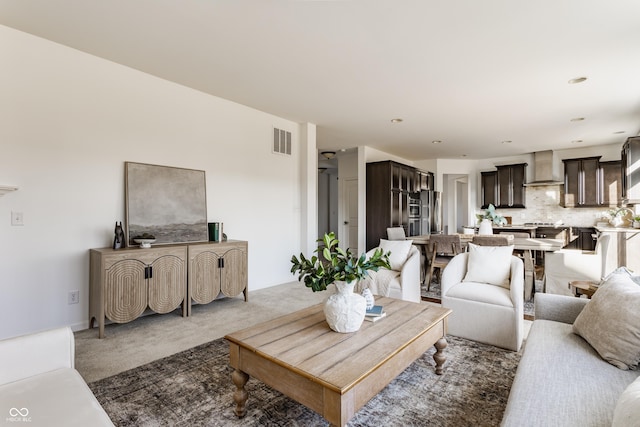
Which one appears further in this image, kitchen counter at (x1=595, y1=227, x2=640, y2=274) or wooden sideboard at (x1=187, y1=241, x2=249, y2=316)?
wooden sideboard at (x1=187, y1=241, x2=249, y2=316)

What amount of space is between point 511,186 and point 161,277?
7998mm

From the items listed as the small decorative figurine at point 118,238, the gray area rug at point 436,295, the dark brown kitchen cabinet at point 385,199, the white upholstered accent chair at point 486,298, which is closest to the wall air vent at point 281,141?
the dark brown kitchen cabinet at point 385,199

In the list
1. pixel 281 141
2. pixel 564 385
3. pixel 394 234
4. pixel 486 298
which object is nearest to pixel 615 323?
pixel 564 385

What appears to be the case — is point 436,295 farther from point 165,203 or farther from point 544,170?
point 544,170

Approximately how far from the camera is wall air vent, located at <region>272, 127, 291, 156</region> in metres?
5.00

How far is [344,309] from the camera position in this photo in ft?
5.95

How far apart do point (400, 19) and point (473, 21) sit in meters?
0.57

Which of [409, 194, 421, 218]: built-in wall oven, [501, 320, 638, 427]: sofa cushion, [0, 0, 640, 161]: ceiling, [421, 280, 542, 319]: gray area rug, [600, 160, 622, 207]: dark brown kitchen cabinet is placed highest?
[0, 0, 640, 161]: ceiling

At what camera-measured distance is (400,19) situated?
246cm

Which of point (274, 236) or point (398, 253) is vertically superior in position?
point (274, 236)

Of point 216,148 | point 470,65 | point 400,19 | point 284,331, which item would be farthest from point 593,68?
point 216,148

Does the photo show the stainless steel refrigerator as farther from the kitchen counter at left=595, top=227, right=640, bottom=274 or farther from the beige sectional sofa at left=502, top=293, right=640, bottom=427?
the beige sectional sofa at left=502, top=293, right=640, bottom=427

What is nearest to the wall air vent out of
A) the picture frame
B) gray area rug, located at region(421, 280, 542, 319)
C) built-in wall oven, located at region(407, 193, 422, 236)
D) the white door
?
the picture frame

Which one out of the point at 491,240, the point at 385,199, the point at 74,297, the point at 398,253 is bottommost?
the point at 74,297
